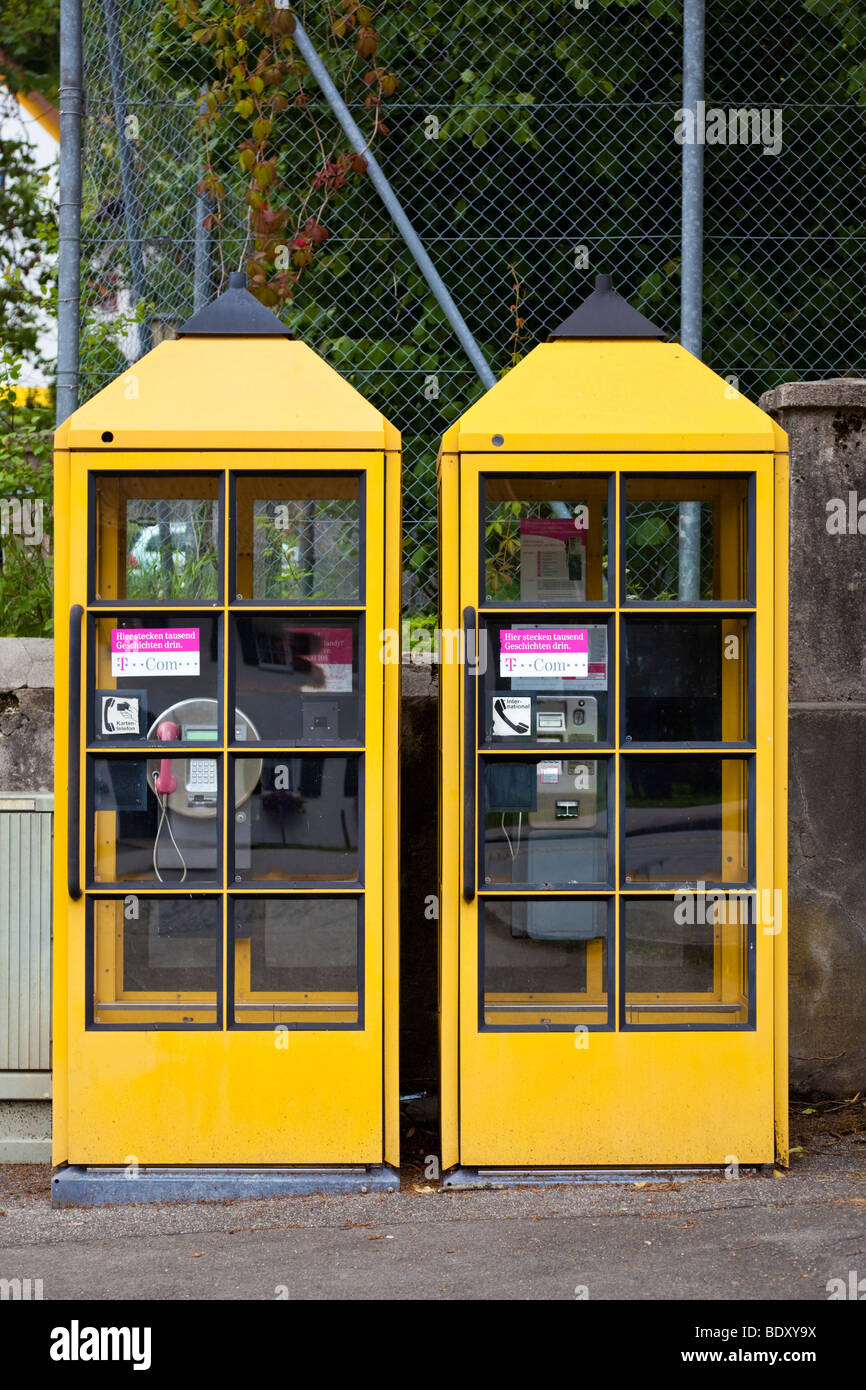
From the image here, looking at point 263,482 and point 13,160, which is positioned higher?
point 13,160

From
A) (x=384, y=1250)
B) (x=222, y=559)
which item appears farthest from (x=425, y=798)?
(x=384, y=1250)

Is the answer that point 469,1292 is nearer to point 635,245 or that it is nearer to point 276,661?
point 276,661

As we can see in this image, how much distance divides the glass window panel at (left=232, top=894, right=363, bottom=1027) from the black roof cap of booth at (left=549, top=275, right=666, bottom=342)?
1967mm

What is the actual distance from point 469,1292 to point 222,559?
2191mm

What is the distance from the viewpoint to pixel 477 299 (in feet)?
19.4

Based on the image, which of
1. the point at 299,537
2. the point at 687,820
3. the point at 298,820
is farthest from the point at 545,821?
the point at 299,537

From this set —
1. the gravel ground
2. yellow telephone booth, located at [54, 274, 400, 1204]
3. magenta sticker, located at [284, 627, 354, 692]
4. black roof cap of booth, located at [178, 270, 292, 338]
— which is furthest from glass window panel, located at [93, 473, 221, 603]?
the gravel ground

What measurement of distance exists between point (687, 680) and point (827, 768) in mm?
1091

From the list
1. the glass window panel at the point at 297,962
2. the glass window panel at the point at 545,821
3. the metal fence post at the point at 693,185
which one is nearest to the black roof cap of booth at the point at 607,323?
the metal fence post at the point at 693,185

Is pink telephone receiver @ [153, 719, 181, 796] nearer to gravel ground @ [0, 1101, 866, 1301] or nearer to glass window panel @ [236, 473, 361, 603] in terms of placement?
glass window panel @ [236, 473, 361, 603]

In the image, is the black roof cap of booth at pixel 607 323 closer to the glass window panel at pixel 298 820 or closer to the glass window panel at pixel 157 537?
the glass window panel at pixel 157 537

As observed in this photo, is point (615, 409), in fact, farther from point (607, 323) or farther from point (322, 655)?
point (322, 655)

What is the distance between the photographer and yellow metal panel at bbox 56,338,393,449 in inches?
156

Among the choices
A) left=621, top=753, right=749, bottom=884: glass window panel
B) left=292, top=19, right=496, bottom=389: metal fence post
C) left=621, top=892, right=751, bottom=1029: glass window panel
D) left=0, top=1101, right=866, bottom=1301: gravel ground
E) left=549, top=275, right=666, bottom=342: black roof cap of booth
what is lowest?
left=0, top=1101, right=866, bottom=1301: gravel ground
